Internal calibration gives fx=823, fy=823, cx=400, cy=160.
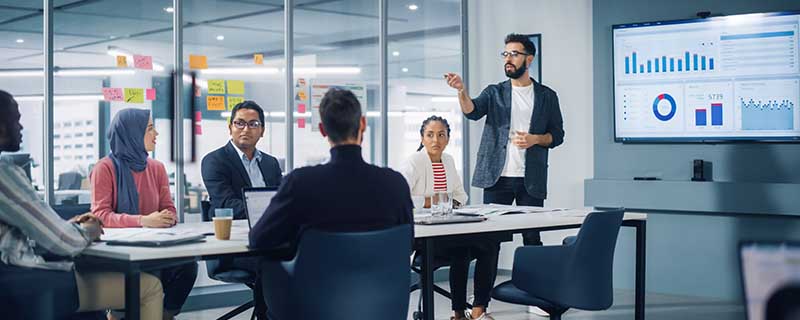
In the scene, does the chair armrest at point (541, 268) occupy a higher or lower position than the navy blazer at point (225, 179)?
lower

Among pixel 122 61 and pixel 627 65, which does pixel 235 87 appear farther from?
pixel 627 65

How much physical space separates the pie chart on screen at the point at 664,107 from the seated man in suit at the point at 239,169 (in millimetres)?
2835

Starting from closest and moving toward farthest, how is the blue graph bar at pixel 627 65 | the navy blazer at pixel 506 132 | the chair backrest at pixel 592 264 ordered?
the chair backrest at pixel 592 264, the navy blazer at pixel 506 132, the blue graph bar at pixel 627 65

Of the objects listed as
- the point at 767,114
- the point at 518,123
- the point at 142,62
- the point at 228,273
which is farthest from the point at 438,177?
the point at 767,114

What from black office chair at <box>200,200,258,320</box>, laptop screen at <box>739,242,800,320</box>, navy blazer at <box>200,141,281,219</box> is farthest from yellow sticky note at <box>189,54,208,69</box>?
laptop screen at <box>739,242,800,320</box>

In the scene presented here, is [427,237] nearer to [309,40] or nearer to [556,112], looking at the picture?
[556,112]

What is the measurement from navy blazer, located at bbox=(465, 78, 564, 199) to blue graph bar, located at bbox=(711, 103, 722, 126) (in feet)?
4.33

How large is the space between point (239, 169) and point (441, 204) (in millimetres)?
1090

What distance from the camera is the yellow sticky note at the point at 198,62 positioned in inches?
216

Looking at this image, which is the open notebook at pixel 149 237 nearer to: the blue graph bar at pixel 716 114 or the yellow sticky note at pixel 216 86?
the yellow sticky note at pixel 216 86

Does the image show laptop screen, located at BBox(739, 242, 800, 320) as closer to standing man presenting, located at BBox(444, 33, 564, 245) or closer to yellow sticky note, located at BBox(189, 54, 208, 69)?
standing man presenting, located at BBox(444, 33, 564, 245)

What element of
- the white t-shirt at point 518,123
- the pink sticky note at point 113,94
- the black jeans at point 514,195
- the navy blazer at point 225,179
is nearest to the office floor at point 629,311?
the black jeans at point 514,195

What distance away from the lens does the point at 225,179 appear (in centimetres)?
405

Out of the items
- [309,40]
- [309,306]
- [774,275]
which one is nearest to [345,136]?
[309,306]
